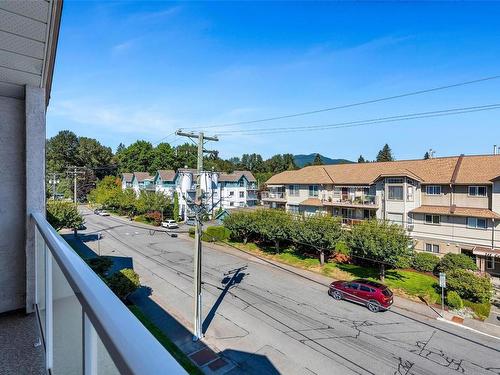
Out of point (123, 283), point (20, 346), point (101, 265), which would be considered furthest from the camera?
point (101, 265)

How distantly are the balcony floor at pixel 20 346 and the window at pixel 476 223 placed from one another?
24978 millimetres

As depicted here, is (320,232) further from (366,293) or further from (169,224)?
(169,224)

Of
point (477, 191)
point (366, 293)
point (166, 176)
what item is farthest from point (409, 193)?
point (166, 176)

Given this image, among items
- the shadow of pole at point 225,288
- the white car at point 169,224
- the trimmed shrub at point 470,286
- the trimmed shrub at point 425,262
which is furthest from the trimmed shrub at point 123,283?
the white car at point 169,224

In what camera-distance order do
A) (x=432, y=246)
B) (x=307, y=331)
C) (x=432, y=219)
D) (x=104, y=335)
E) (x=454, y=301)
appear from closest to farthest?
(x=104, y=335) < (x=307, y=331) < (x=454, y=301) < (x=432, y=246) < (x=432, y=219)

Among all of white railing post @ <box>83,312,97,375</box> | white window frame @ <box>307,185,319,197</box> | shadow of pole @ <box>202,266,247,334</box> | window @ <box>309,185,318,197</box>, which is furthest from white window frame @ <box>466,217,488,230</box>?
white railing post @ <box>83,312,97,375</box>

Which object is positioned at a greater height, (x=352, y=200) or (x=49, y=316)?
(x=49, y=316)

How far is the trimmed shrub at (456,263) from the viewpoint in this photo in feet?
62.0

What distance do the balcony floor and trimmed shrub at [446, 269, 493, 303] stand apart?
1827 cm

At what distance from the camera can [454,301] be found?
15.0 m

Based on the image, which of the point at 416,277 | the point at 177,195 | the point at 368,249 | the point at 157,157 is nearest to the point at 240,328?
the point at 368,249

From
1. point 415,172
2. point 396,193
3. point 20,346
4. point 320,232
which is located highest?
point 415,172

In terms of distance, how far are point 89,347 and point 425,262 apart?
23292 mm

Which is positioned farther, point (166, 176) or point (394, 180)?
point (166, 176)
